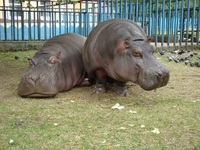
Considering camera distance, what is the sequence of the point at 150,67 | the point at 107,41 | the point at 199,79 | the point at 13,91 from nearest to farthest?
the point at 150,67 → the point at 107,41 → the point at 13,91 → the point at 199,79

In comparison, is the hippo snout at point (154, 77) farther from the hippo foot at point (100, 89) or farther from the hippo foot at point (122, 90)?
the hippo foot at point (100, 89)

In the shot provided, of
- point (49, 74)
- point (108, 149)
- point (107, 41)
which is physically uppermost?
point (107, 41)

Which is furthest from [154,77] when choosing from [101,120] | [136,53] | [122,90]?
[122,90]

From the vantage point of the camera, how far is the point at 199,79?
5035 millimetres

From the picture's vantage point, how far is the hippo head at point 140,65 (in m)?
3.29

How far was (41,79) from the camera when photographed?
3797 mm

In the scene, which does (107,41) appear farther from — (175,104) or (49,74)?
(175,104)

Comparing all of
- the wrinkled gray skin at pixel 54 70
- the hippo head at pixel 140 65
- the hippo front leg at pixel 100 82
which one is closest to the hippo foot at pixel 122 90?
the hippo front leg at pixel 100 82

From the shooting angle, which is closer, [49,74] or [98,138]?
[98,138]

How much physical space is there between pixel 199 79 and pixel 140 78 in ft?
6.54

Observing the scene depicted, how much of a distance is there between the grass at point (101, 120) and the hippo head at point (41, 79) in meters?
0.09

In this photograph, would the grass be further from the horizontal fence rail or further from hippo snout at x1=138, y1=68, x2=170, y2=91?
the horizontal fence rail

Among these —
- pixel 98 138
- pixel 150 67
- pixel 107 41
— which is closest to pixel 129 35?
pixel 107 41

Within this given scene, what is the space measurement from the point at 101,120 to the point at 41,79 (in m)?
1.07
